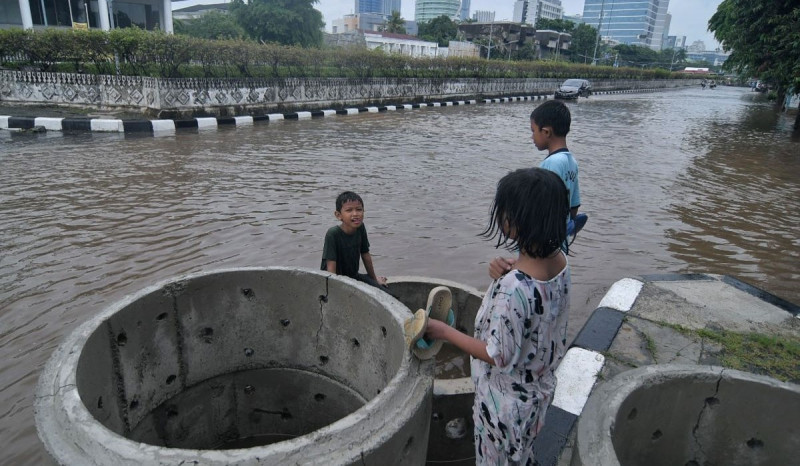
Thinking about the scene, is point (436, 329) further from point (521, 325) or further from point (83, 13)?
point (83, 13)

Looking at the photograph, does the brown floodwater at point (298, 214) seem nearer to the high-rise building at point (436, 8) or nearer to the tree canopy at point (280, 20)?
the tree canopy at point (280, 20)

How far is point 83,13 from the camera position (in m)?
26.7

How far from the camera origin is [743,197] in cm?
892

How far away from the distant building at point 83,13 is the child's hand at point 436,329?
84.6 feet

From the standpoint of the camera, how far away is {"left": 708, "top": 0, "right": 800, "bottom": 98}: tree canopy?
1634 cm

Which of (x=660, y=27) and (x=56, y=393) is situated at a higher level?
(x=660, y=27)

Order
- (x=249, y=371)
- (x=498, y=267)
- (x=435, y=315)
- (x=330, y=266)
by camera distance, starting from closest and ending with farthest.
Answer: (x=498, y=267), (x=435, y=315), (x=249, y=371), (x=330, y=266)

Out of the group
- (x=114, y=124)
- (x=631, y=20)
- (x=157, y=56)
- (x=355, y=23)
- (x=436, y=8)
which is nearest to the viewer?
(x=114, y=124)

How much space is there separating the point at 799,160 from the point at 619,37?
515 ft

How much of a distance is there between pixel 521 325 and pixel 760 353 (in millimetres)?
2795

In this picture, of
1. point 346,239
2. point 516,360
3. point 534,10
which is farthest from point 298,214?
point 534,10

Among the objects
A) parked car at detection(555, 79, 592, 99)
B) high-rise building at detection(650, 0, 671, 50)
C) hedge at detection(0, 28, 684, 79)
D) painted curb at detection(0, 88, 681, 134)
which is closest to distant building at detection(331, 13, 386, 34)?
parked car at detection(555, 79, 592, 99)

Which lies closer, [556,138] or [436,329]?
[436,329]

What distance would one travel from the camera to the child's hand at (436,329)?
1.99 m
